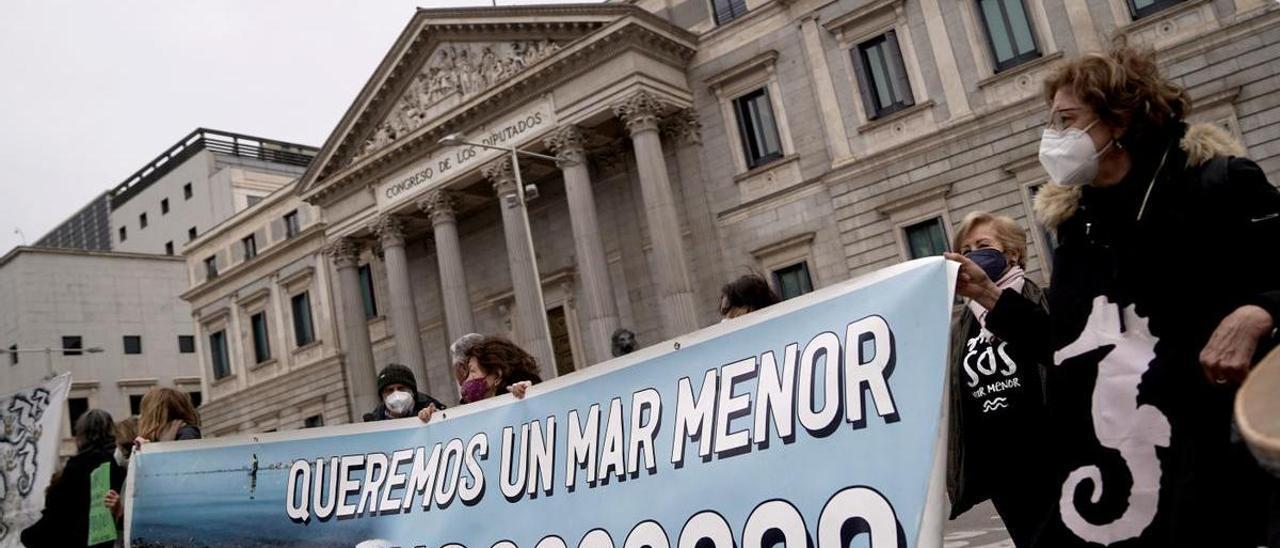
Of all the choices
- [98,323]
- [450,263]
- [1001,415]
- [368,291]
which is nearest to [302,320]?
[368,291]

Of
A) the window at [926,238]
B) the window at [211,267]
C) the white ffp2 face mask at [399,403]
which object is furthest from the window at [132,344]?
the white ffp2 face mask at [399,403]

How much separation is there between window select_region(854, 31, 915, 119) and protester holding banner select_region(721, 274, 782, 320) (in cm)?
1761

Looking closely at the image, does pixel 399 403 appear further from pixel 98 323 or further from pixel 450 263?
pixel 98 323

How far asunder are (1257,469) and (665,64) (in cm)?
2192

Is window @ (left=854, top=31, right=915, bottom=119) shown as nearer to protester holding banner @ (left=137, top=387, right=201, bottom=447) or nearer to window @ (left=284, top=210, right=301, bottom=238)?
protester holding banner @ (left=137, top=387, right=201, bottom=447)

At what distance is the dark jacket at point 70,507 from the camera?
6.00 metres

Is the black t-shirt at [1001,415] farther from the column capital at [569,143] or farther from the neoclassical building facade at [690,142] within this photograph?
the column capital at [569,143]

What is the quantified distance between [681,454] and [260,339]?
36045 mm

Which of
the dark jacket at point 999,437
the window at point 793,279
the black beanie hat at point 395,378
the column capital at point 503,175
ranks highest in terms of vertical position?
the column capital at point 503,175

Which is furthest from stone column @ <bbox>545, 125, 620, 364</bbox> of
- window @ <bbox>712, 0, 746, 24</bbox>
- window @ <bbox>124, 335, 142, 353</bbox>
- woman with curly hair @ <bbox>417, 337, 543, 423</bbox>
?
window @ <bbox>124, 335, 142, 353</bbox>

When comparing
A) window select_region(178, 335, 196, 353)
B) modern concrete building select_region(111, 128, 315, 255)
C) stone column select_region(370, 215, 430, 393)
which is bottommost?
stone column select_region(370, 215, 430, 393)

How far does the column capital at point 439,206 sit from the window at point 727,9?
8.89 m

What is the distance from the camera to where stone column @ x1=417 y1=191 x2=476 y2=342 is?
83.0 ft

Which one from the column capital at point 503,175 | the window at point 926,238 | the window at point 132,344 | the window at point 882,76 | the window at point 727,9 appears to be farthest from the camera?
the window at point 132,344
